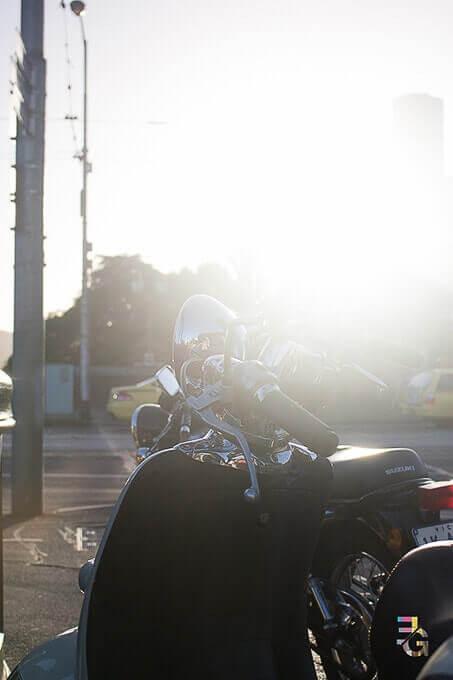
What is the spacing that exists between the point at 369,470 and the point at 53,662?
1820 millimetres

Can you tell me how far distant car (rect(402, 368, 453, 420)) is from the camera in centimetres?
2350

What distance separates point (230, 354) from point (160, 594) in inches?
22.9

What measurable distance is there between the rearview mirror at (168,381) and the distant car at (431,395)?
21.1m

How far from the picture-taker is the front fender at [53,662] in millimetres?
2191

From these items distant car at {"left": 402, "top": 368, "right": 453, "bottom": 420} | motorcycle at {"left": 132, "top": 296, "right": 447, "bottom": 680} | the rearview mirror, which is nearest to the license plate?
motorcycle at {"left": 132, "top": 296, "right": 447, "bottom": 680}

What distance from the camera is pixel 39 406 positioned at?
837cm

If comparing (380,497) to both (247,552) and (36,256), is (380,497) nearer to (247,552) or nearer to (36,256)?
(247,552)

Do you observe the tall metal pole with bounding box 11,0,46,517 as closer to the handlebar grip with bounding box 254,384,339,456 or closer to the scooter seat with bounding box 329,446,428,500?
the scooter seat with bounding box 329,446,428,500

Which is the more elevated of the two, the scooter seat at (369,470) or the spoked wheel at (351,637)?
the scooter seat at (369,470)

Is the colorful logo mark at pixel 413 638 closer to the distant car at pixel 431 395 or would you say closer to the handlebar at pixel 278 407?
the handlebar at pixel 278 407

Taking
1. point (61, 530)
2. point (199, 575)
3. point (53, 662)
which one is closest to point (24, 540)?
point (61, 530)

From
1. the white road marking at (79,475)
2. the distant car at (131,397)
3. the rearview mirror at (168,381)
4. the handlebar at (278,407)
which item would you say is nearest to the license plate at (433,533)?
the rearview mirror at (168,381)

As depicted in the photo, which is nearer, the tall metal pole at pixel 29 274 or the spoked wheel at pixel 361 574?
the spoked wheel at pixel 361 574

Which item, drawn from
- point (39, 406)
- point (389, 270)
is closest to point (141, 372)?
point (389, 270)
